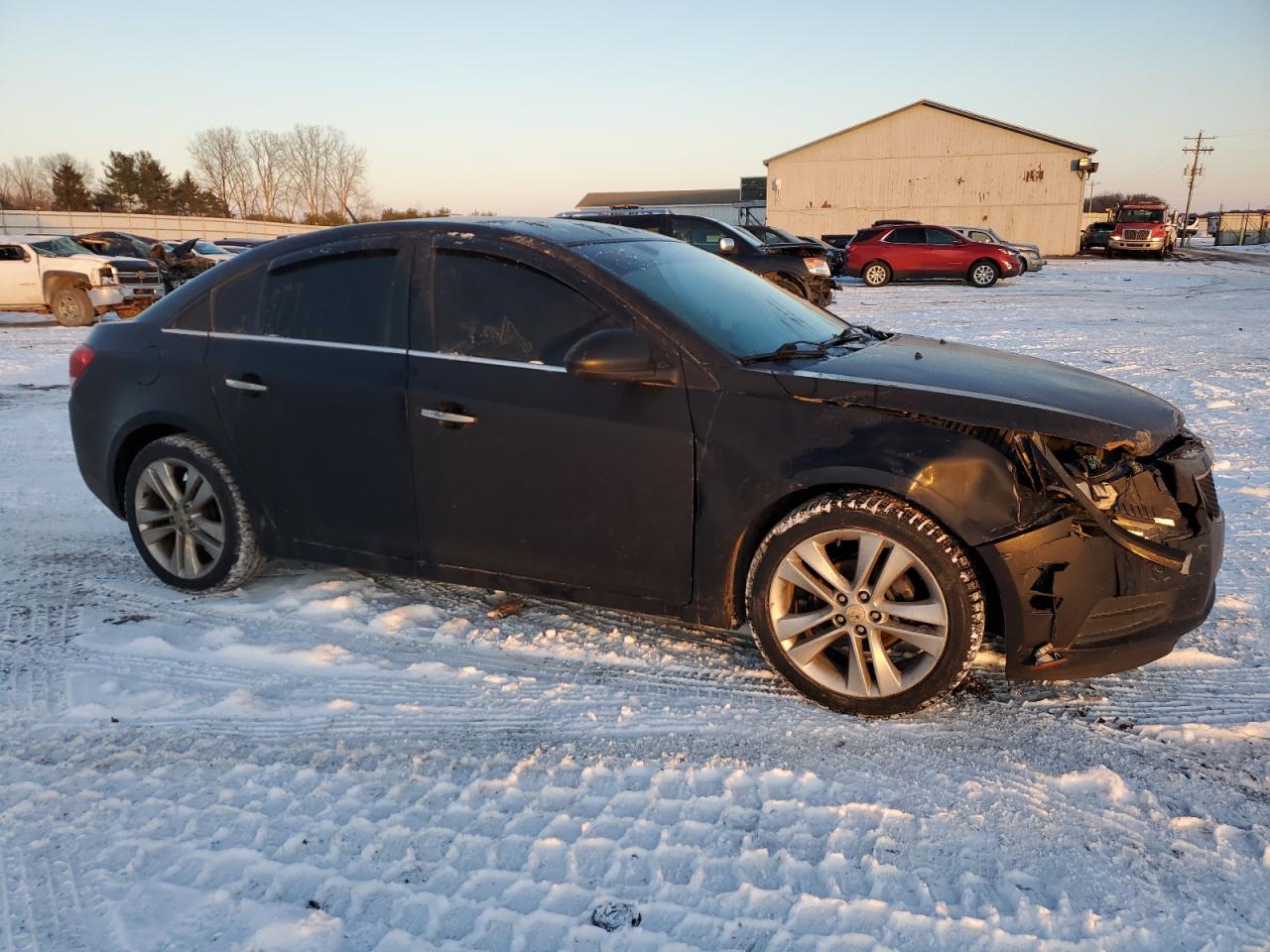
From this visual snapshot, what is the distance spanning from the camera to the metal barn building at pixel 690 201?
5584cm

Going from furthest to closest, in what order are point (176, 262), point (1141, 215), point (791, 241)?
point (1141, 215) < point (176, 262) < point (791, 241)

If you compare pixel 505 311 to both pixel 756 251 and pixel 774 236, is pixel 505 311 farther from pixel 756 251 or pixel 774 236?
pixel 774 236

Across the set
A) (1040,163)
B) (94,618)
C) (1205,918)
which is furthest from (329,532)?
(1040,163)

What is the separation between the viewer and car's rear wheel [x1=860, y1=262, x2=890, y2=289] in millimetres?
24844

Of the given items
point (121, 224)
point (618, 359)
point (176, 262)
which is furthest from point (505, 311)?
point (121, 224)

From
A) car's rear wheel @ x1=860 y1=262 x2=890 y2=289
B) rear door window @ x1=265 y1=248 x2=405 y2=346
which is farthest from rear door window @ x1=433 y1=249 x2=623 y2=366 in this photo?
car's rear wheel @ x1=860 y1=262 x2=890 y2=289

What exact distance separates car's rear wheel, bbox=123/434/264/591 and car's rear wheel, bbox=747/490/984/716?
246 centimetres

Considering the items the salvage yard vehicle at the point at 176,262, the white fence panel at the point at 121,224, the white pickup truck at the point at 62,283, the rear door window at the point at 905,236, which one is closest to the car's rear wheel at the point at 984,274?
the rear door window at the point at 905,236

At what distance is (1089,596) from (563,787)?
183cm

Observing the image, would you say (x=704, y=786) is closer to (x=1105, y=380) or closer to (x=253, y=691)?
(x=253, y=691)

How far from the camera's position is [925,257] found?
2416cm

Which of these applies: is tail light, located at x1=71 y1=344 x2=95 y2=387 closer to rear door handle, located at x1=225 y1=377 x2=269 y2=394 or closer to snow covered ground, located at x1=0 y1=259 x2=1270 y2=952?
rear door handle, located at x1=225 y1=377 x2=269 y2=394

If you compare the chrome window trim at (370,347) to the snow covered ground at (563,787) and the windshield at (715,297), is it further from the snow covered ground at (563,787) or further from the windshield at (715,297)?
the snow covered ground at (563,787)

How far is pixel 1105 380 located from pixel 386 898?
10.8 ft
